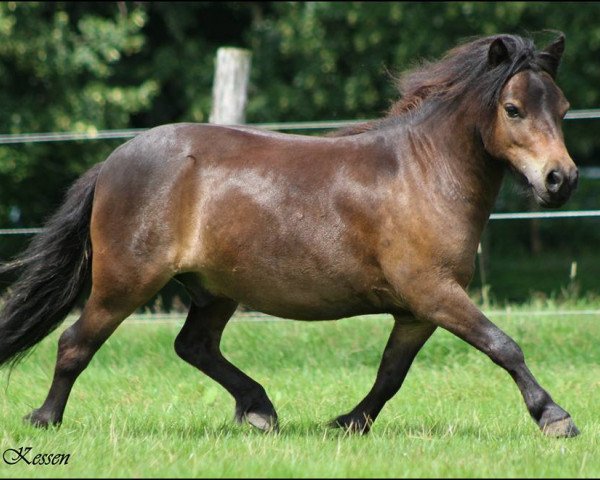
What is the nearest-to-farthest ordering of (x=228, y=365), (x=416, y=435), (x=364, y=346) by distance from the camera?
1. (x=416, y=435)
2. (x=228, y=365)
3. (x=364, y=346)

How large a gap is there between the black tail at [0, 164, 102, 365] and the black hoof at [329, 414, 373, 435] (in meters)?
1.63

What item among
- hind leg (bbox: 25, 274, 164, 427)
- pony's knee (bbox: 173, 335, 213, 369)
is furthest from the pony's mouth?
pony's knee (bbox: 173, 335, 213, 369)

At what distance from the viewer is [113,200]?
6176mm

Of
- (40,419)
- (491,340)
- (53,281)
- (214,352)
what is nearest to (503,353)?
(491,340)

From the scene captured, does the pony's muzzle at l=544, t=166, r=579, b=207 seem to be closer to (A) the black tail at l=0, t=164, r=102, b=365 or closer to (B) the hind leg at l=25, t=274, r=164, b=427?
(B) the hind leg at l=25, t=274, r=164, b=427

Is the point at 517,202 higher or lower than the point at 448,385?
lower

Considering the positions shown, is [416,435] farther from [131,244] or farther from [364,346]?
[364,346]

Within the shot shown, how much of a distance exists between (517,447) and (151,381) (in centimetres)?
319

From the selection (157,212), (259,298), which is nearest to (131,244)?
(157,212)

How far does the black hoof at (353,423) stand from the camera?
6074mm

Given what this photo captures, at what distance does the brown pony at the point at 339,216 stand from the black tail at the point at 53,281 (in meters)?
0.01

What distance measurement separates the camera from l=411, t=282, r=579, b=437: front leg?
5.56 m

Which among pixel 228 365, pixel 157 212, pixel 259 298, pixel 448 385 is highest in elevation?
pixel 157 212

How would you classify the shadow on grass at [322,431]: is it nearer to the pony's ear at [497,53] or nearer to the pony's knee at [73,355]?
the pony's knee at [73,355]
